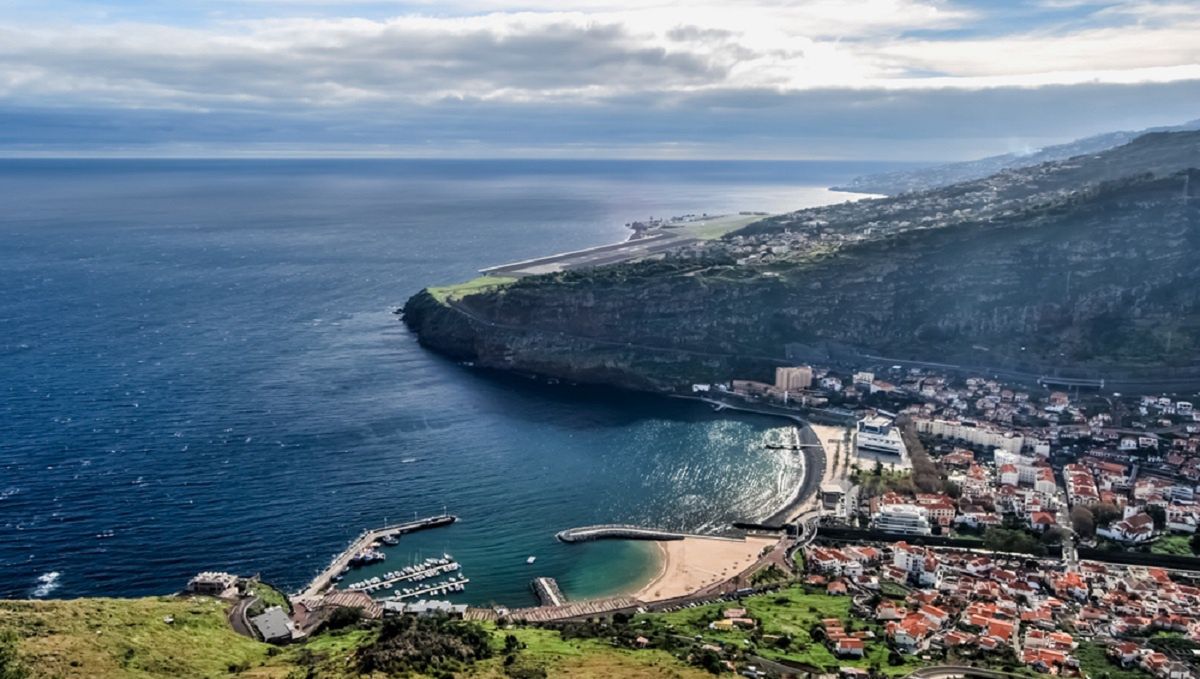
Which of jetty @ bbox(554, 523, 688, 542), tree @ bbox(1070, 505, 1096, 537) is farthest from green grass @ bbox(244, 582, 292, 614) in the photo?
tree @ bbox(1070, 505, 1096, 537)

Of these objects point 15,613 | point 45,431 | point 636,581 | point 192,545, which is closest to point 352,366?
point 45,431

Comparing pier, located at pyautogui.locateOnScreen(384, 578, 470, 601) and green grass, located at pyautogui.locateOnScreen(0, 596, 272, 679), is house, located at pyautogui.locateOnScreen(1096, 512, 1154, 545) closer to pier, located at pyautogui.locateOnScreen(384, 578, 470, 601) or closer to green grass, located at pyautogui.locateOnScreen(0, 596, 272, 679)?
pier, located at pyautogui.locateOnScreen(384, 578, 470, 601)

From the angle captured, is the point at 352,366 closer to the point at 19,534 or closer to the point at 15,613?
the point at 19,534

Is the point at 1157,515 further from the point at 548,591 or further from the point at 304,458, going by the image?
the point at 304,458

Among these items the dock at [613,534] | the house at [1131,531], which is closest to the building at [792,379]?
the dock at [613,534]

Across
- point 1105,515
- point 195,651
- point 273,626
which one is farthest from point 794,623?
point 195,651

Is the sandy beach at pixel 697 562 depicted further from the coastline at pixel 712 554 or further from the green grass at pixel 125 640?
the green grass at pixel 125 640
